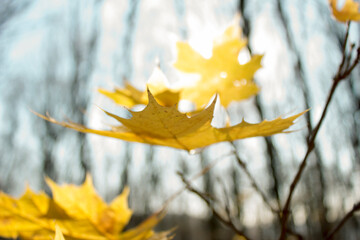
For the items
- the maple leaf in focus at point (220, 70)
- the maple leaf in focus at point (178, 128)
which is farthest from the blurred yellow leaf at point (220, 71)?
the maple leaf in focus at point (178, 128)

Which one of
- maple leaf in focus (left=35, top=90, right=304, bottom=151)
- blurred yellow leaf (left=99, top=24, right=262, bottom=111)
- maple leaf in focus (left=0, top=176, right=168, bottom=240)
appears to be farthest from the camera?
blurred yellow leaf (left=99, top=24, right=262, bottom=111)

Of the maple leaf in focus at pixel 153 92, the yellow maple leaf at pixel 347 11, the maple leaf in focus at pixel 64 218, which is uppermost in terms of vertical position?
the yellow maple leaf at pixel 347 11

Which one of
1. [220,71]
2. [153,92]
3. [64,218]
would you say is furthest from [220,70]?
[64,218]

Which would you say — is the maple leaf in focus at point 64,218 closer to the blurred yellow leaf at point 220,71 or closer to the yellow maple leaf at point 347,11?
the blurred yellow leaf at point 220,71

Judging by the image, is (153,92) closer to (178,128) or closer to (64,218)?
(178,128)

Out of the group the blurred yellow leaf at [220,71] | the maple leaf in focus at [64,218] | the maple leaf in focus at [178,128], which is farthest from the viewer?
the blurred yellow leaf at [220,71]

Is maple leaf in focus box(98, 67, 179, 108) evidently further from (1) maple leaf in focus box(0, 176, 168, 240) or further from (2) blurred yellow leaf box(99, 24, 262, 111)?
(1) maple leaf in focus box(0, 176, 168, 240)

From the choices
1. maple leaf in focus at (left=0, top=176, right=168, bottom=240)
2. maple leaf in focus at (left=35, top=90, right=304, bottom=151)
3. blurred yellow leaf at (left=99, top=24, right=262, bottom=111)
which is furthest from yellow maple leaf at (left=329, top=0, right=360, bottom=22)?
maple leaf in focus at (left=0, top=176, right=168, bottom=240)
